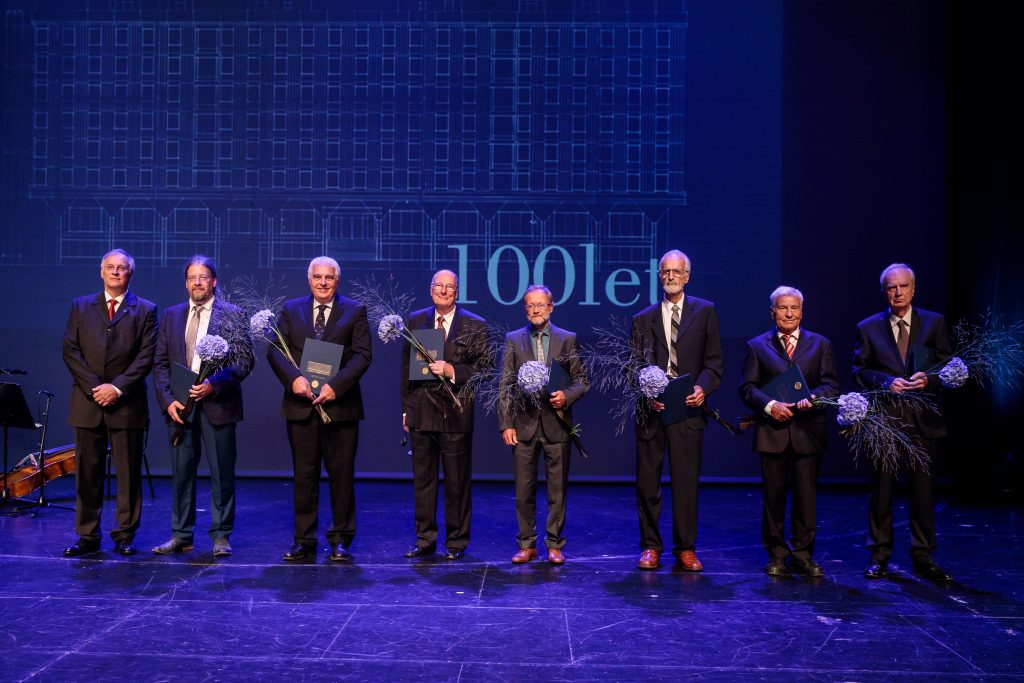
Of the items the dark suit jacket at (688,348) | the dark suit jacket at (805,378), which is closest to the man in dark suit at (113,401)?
the dark suit jacket at (688,348)

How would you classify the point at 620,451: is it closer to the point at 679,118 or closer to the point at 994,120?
the point at 679,118

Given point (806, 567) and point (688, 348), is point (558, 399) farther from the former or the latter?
point (806, 567)

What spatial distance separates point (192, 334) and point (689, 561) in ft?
9.96

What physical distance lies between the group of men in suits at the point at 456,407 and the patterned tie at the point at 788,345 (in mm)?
12

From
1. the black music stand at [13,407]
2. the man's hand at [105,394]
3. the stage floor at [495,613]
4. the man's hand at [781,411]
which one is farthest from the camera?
the black music stand at [13,407]

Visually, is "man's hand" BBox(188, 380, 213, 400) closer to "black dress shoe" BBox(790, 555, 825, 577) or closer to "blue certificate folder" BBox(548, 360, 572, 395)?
"blue certificate folder" BBox(548, 360, 572, 395)

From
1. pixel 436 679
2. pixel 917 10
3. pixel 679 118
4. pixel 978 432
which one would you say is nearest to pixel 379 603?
pixel 436 679

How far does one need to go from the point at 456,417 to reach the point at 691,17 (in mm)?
4437

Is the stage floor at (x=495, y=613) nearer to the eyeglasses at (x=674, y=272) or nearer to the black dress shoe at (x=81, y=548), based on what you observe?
the black dress shoe at (x=81, y=548)

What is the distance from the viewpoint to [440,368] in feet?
16.1

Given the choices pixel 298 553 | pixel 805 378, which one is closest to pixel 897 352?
pixel 805 378

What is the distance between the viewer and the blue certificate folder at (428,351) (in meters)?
4.95

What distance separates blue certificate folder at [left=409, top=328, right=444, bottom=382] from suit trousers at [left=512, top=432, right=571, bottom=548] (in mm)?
647

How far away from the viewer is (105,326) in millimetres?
5062
